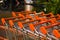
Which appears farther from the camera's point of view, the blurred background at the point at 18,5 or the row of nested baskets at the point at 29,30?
the blurred background at the point at 18,5

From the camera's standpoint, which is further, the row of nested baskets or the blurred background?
the blurred background

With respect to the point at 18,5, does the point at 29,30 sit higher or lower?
higher

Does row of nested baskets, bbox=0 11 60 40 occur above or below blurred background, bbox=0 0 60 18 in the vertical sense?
above

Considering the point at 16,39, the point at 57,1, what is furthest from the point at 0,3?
the point at 16,39

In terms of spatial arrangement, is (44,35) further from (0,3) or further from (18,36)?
(0,3)

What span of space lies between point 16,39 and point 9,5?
5878mm

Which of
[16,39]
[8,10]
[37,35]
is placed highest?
[37,35]

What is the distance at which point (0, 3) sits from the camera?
9.44m

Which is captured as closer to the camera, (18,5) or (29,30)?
(29,30)

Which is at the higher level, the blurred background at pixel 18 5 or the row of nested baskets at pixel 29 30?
the row of nested baskets at pixel 29 30

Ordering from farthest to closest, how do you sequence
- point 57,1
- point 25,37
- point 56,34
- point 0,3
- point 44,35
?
1. point 0,3
2. point 57,1
3. point 25,37
4. point 44,35
5. point 56,34

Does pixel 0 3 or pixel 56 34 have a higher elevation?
pixel 56 34

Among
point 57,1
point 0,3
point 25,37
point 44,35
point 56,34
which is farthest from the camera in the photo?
point 0,3

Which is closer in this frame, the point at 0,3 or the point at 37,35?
the point at 37,35
